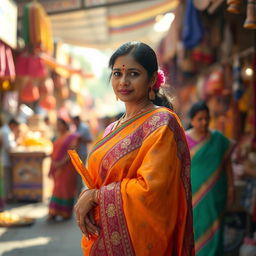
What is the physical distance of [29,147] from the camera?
8.73 metres

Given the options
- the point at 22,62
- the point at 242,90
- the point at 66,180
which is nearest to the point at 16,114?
the point at 22,62

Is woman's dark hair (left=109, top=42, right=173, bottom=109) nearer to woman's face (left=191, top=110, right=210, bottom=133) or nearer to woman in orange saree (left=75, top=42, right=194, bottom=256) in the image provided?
woman in orange saree (left=75, top=42, right=194, bottom=256)

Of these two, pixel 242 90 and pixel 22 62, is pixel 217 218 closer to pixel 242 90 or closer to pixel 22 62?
pixel 242 90

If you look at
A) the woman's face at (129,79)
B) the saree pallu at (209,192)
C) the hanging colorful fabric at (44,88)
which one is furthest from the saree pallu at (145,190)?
the hanging colorful fabric at (44,88)

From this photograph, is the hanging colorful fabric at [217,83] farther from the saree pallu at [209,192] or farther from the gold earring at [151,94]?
the gold earring at [151,94]

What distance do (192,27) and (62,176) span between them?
127 inches

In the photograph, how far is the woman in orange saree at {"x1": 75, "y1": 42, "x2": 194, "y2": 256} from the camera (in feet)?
6.06

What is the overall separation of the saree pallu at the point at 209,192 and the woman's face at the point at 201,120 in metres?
0.12

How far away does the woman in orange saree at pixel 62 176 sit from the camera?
684 centimetres

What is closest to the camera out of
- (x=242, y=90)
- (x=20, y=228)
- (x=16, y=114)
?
(x=242, y=90)

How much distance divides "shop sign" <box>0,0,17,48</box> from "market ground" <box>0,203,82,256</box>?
318 cm

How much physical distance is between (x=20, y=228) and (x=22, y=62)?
4220 mm

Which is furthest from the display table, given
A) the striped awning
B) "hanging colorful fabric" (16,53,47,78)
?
the striped awning

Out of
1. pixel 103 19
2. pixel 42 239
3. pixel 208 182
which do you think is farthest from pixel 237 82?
pixel 103 19
